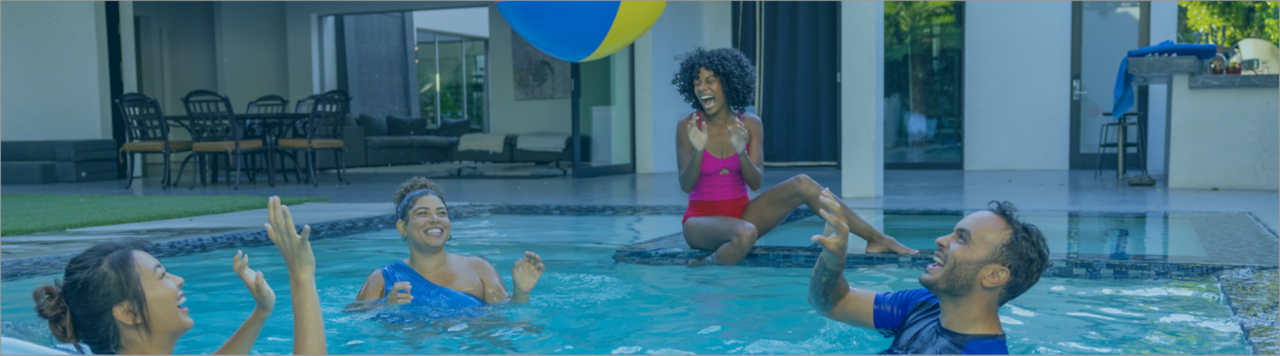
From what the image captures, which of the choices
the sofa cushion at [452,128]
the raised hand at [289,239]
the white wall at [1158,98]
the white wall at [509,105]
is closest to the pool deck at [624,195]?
the white wall at [1158,98]

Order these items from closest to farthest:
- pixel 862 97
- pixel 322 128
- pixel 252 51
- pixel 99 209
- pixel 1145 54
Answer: pixel 99 209
pixel 862 97
pixel 1145 54
pixel 322 128
pixel 252 51

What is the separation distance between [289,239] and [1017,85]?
1022cm

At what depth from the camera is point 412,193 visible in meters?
2.54

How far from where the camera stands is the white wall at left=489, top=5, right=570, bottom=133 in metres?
11.2

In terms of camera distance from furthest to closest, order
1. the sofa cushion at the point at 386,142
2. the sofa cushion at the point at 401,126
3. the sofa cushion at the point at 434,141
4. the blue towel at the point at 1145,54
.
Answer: the sofa cushion at the point at 401,126
the sofa cushion at the point at 434,141
the sofa cushion at the point at 386,142
the blue towel at the point at 1145,54

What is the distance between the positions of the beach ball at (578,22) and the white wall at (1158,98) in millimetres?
8530

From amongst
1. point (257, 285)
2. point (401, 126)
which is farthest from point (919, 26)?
point (257, 285)

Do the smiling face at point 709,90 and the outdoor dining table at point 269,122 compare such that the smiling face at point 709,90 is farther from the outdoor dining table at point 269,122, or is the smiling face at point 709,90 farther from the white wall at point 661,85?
the white wall at point 661,85

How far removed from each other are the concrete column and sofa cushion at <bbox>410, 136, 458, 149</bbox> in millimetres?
7418

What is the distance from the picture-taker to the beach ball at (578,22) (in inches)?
117

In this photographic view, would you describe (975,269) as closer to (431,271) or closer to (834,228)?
(834,228)

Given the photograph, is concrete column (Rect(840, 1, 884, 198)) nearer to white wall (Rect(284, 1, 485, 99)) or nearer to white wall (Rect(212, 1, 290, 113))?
white wall (Rect(284, 1, 485, 99))

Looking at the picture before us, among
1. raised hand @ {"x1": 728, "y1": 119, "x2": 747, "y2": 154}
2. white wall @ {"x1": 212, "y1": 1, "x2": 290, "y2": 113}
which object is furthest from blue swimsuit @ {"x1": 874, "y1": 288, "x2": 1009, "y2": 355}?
white wall @ {"x1": 212, "y1": 1, "x2": 290, "y2": 113}

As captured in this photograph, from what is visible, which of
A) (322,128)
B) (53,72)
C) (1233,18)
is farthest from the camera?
(1233,18)
